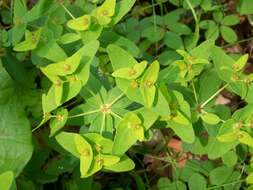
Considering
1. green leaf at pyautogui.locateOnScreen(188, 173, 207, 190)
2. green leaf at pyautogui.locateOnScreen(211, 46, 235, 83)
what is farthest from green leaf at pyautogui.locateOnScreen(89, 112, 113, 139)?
green leaf at pyautogui.locateOnScreen(188, 173, 207, 190)

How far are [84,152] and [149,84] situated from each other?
44 cm

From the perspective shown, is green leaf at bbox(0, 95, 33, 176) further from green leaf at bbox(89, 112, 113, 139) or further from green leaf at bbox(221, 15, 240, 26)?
green leaf at bbox(221, 15, 240, 26)

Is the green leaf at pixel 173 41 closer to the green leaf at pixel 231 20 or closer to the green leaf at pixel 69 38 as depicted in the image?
the green leaf at pixel 231 20

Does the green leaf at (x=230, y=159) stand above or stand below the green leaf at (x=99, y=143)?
below

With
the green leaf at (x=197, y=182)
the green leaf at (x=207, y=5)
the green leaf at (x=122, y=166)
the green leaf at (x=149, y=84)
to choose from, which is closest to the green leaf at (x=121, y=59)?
the green leaf at (x=149, y=84)

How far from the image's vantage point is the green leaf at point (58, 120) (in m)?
1.42

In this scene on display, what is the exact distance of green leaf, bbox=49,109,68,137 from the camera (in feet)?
4.66

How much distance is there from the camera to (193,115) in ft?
5.07

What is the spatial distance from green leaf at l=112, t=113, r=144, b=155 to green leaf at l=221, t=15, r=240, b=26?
135cm

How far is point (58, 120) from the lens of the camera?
4.77ft

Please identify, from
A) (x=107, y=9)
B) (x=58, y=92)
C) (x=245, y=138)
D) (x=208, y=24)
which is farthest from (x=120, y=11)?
(x=208, y=24)

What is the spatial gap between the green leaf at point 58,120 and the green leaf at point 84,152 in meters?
0.14

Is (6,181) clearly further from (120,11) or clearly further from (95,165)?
(120,11)

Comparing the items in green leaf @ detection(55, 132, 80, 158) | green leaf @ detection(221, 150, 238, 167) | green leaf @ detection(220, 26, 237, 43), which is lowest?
green leaf @ detection(221, 150, 238, 167)
